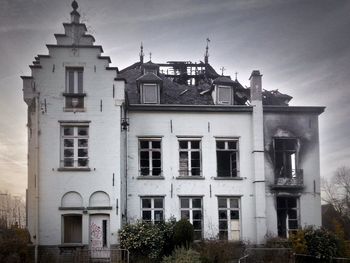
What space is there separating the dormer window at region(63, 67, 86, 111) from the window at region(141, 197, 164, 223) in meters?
6.28

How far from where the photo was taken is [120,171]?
77.6 feet

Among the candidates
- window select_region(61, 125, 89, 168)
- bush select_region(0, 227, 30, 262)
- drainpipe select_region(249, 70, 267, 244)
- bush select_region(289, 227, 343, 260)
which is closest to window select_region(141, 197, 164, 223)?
window select_region(61, 125, 89, 168)

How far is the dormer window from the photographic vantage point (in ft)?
77.3

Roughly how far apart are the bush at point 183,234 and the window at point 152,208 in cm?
355

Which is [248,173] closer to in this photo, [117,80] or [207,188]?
[207,188]

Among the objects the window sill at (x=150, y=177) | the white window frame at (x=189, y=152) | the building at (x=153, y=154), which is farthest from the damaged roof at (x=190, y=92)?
the window sill at (x=150, y=177)

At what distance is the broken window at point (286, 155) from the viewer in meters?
27.0

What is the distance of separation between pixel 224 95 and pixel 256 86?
6.52 ft

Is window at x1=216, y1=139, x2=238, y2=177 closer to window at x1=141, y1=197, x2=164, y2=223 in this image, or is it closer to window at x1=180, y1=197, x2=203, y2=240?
window at x1=180, y1=197, x2=203, y2=240

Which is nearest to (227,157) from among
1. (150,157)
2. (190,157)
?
(190,157)

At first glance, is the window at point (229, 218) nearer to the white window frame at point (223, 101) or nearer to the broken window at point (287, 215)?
the broken window at point (287, 215)

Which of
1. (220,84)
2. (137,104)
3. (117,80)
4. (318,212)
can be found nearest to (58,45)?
(117,80)

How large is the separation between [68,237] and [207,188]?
780 cm

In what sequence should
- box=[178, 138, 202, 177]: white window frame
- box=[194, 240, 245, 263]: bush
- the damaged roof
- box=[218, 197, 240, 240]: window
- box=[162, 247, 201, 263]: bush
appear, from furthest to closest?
the damaged roof
box=[178, 138, 202, 177]: white window frame
box=[218, 197, 240, 240]: window
box=[194, 240, 245, 263]: bush
box=[162, 247, 201, 263]: bush
